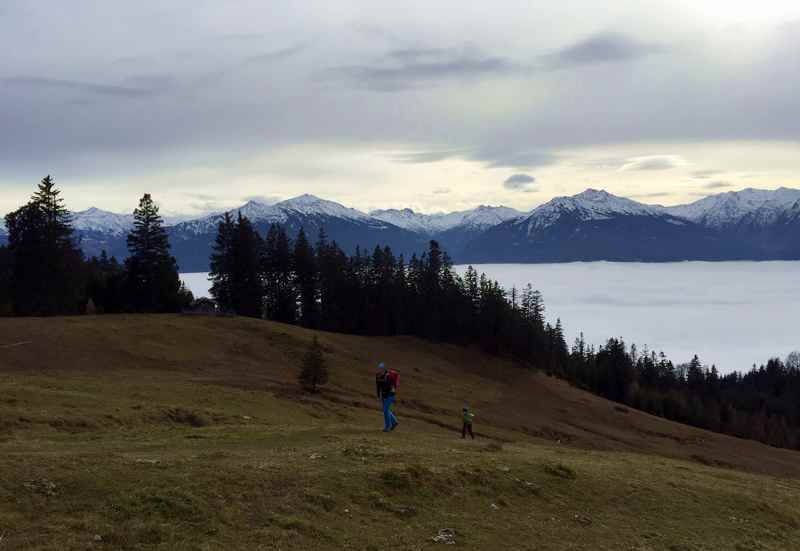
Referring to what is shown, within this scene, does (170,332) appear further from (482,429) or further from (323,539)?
(323,539)

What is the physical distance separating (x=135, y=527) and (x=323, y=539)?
12.1ft

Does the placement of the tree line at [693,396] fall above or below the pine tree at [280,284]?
below

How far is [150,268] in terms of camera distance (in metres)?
72.6

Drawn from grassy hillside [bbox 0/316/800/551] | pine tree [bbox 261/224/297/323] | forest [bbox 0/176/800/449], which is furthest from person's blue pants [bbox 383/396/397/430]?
pine tree [bbox 261/224/297/323]

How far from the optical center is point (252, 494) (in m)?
14.6

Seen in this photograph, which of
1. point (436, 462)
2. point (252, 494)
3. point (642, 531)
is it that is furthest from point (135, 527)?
point (642, 531)

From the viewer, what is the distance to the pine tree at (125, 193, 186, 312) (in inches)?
2783

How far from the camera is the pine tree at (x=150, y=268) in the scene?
70688mm

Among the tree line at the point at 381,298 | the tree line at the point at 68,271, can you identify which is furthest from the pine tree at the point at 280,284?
the tree line at the point at 68,271

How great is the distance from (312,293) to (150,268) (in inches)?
1039

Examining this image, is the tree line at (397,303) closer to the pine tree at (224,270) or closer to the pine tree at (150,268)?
the pine tree at (224,270)

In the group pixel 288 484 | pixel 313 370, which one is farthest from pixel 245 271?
pixel 288 484

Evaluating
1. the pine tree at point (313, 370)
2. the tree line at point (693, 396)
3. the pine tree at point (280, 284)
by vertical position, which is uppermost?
the pine tree at point (280, 284)

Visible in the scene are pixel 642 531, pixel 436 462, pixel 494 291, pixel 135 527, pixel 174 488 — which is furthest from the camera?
pixel 494 291
